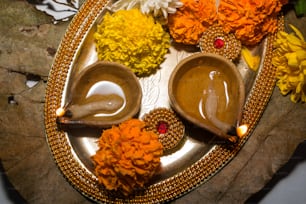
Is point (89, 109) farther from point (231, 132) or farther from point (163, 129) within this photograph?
point (231, 132)

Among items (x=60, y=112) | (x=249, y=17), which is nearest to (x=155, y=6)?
(x=249, y=17)

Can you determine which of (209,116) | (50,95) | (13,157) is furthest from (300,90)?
(13,157)

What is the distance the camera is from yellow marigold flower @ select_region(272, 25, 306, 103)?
3.39ft

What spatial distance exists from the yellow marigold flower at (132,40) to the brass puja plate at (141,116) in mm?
53

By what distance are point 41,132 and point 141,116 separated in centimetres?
25

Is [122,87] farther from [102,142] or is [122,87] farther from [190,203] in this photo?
[190,203]

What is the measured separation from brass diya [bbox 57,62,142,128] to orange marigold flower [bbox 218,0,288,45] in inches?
10.5

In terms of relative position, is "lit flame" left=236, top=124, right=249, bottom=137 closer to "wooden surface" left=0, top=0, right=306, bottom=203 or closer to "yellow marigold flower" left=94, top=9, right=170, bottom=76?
"wooden surface" left=0, top=0, right=306, bottom=203

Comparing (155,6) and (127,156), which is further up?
(155,6)

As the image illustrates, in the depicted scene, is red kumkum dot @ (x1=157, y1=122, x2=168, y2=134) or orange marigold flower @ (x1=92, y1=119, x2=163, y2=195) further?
red kumkum dot @ (x1=157, y1=122, x2=168, y2=134)

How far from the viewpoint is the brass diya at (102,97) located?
1.02 metres

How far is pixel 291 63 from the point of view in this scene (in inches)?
40.5

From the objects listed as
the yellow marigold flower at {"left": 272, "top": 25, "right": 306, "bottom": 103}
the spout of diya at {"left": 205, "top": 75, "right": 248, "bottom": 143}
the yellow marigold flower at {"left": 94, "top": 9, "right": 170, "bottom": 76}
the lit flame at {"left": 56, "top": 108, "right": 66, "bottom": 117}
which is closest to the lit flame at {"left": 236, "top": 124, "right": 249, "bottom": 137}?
the spout of diya at {"left": 205, "top": 75, "right": 248, "bottom": 143}

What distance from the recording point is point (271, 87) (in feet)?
3.58
